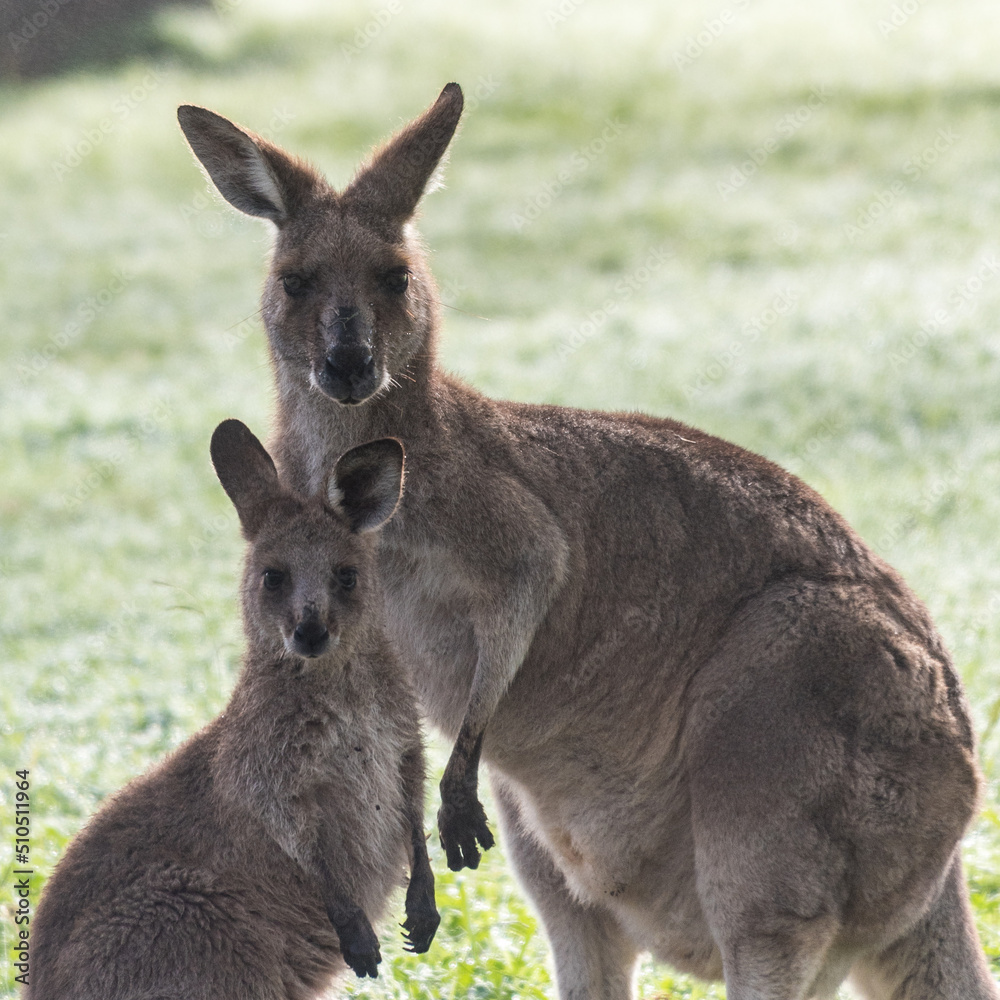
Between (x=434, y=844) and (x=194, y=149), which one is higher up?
(x=194, y=149)

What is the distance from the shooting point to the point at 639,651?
13.9 ft

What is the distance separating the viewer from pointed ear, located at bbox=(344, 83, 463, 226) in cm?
418

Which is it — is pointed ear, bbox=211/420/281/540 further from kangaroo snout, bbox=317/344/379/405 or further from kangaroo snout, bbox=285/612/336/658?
kangaroo snout, bbox=285/612/336/658

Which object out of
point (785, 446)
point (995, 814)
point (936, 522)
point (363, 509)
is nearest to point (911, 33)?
point (785, 446)

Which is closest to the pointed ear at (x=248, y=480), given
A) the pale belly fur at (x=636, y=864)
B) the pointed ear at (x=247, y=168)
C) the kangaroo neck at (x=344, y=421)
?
the kangaroo neck at (x=344, y=421)

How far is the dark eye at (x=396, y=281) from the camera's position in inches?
160

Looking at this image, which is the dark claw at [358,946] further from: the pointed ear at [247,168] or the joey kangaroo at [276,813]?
the pointed ear at [247,168]

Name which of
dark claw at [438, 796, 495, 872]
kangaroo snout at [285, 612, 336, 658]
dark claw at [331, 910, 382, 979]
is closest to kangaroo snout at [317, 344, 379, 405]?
kangaroo snout at [285, 612, 336, 658]

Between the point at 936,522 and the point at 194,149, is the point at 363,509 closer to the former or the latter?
the point at 194,149

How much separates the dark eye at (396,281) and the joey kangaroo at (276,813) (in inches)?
22.0

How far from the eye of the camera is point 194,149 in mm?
4211

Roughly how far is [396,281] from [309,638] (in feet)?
3.55

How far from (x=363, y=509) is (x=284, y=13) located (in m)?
27.3

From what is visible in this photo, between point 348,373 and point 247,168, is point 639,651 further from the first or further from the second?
point 247,168
